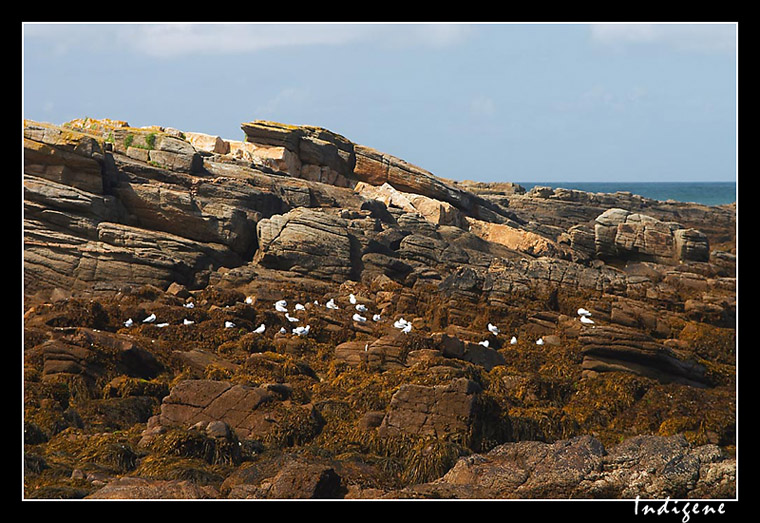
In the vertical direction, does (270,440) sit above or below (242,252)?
below

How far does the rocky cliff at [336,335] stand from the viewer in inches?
607

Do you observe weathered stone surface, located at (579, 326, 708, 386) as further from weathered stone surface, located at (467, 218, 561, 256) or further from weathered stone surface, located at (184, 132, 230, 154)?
weathered stone surface, located at (184, 132, 230, 154)

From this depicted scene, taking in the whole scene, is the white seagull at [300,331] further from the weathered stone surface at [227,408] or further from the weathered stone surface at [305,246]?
the weathered stone surface at [227,408]

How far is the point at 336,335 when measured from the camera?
27.5 metres

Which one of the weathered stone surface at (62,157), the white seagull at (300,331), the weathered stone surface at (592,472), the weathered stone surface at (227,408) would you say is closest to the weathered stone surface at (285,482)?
the weathered stone surface at (592,472)

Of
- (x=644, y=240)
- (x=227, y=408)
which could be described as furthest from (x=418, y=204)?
(x=227, y=408)

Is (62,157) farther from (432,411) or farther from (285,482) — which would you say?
(285,482)

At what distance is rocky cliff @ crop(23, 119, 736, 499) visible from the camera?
15.4 meters

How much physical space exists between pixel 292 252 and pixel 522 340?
11.5 meters
